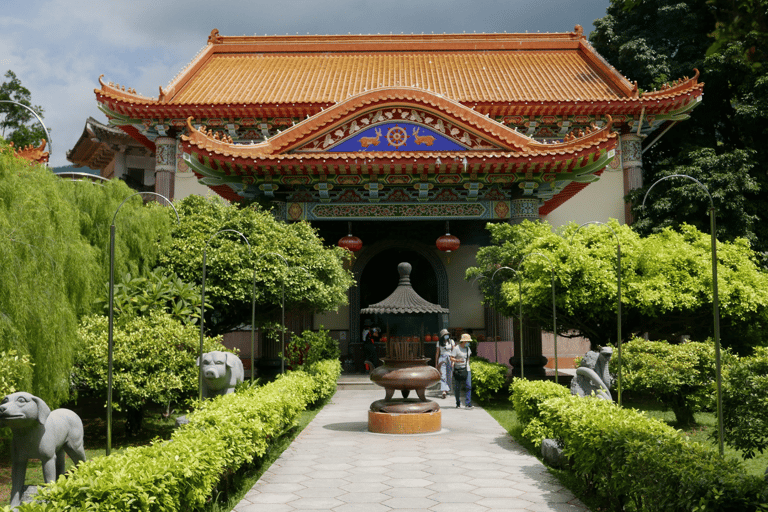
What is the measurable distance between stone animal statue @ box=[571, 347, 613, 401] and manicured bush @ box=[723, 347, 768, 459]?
1403mm

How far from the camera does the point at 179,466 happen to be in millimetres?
4816

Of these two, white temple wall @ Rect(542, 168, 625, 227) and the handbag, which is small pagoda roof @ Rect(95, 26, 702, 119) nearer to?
white temple wall @ Rect(542, 168, 625, 227)

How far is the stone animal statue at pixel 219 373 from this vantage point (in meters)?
8.98

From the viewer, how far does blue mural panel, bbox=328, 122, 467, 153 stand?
14766 millimetres

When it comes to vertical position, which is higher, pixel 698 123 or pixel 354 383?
pixel 698 123

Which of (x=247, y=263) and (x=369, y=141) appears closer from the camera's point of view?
(x=247, y=263)

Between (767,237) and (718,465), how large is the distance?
53.4 feet

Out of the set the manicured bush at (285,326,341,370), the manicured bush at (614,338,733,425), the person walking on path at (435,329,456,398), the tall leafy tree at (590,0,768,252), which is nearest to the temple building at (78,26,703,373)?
the tall leafy tree at (590,0,768,252)

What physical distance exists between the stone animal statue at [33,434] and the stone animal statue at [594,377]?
589 centimetres

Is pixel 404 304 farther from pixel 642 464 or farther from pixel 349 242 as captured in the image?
pixel 642 464

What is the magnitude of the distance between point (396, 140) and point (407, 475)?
901 centimetres

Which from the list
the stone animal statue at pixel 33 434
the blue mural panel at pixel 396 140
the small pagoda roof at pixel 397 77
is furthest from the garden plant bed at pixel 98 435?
the small pagoda roof at pixel 397 77

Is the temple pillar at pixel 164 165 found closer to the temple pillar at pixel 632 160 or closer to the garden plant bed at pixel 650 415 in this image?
the garden plant bed at pixel 650 415

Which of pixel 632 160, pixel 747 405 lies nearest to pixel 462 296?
pixel 632 160
